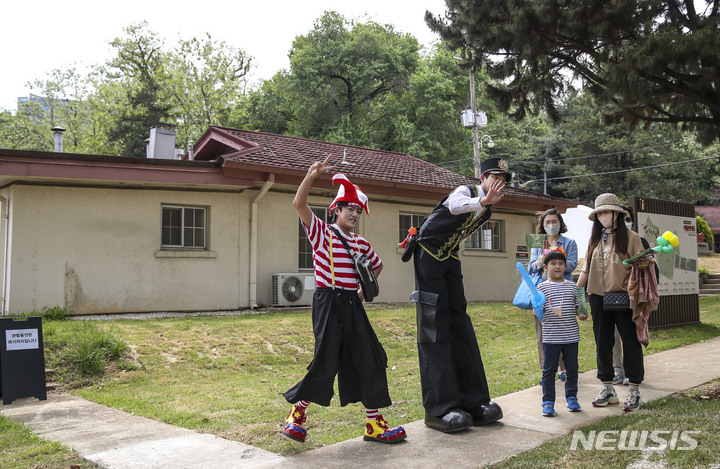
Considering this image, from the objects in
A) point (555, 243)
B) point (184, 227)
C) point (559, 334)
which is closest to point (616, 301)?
point (559, 334)

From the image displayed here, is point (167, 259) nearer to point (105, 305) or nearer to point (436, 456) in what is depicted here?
point (105, 305)

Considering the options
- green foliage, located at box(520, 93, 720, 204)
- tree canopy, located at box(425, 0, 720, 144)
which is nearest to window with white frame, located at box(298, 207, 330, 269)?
tree canopy, located at box(425, 0, 720, 144)

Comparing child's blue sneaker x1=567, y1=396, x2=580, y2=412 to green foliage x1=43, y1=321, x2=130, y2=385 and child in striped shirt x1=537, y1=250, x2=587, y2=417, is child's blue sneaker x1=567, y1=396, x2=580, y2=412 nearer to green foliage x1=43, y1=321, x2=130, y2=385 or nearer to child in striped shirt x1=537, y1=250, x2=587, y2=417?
child in striped shirt x1=537, y1=250, x2=587, y2=417

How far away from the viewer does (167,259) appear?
13328 mm

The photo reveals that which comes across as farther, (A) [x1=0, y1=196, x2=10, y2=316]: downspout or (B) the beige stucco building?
(A) [x1=0, y1=196, x2=10, y2=316]: downspout

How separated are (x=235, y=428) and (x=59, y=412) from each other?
2293 millimetres

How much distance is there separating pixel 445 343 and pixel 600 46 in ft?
30.4

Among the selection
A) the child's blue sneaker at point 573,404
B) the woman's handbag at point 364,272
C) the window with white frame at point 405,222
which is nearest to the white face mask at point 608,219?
the child's blue sneaker at point 573,404

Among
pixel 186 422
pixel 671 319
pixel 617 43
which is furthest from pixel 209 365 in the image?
pixel 617 43

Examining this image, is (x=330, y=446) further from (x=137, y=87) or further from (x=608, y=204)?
(x=137, y=87)

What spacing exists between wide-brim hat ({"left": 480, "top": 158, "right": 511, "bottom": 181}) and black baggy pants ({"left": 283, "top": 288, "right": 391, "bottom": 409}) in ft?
4.75

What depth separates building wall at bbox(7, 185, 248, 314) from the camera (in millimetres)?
12289

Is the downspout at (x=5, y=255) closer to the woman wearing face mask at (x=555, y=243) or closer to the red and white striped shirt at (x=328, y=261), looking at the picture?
the red and white striped shirt at (x=328, y=261)

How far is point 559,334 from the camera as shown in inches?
211
